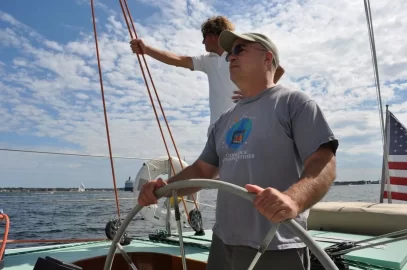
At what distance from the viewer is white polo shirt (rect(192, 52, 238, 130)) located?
8.08 feet

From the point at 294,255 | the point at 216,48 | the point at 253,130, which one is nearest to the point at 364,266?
the point at 294,255

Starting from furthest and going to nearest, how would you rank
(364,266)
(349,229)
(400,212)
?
(349,229) → (400,212) → (364,266)

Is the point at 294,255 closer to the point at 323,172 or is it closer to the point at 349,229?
the point at 323,172

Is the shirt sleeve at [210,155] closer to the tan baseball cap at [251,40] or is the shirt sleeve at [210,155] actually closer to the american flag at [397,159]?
the tan baseball cap at [251,40]

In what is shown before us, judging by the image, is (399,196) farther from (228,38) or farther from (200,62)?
(228,38)

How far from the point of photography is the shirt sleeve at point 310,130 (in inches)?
44.5

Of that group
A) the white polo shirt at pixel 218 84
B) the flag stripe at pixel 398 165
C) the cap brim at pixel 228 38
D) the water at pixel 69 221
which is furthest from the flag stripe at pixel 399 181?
the cap brim at pixel 228 38

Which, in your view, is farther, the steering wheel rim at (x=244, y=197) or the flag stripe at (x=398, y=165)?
the flag stripe at (x=398, y=165)

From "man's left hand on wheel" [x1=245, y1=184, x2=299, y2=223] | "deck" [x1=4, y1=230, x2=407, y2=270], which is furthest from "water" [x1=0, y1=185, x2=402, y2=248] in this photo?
"man's left hand on wheel" [x1=245, y1=184, x2=299, y2=223]

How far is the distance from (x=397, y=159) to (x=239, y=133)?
6212mm

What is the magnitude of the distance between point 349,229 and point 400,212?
51 centimetres

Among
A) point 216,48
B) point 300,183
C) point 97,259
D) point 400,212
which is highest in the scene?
point 216,48

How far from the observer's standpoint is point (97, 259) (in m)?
2.52

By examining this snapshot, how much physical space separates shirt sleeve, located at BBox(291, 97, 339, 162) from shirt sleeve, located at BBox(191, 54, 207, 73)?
1.48 meters
